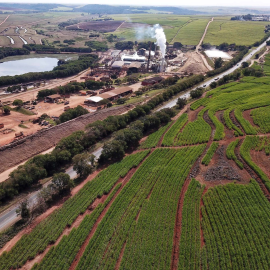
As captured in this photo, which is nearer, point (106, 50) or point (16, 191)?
point (16, 191)

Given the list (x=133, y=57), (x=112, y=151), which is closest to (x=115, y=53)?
(x=133, y=57)

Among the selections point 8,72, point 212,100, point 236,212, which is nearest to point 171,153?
point 236,212

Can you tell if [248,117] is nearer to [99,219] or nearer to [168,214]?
[168,214]

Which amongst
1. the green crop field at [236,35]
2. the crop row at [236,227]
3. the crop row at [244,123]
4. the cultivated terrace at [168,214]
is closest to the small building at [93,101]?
the cultivated terrace at [168,214]

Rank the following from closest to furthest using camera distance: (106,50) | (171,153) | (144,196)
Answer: (144,196)
(171,153)
(106,50)

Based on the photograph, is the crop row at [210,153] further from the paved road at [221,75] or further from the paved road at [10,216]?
the paved road at [10,216]

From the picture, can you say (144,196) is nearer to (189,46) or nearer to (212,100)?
(212,100)
